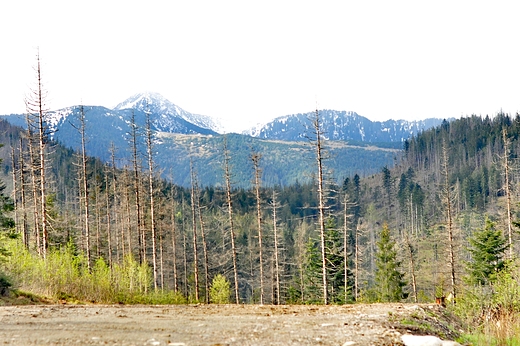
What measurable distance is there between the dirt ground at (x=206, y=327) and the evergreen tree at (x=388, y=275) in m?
38.7

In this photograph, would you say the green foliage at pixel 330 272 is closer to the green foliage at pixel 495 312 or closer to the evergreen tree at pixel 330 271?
the evergreen tree at pixel 330 271

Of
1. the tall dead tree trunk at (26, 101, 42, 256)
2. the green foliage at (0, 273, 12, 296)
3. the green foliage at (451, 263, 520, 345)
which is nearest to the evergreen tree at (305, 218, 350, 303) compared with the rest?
the tall dead tree trunk at (26, 101, 42, 256)

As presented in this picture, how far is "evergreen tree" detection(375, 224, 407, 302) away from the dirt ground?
38.7 m

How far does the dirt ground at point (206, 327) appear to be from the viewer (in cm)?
858

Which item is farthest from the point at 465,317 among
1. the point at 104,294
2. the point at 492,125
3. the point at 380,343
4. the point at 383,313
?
the point at 492,125

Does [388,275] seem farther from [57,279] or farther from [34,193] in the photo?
[57,279]

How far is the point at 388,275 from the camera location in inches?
2004

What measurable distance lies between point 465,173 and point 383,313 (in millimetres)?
164310

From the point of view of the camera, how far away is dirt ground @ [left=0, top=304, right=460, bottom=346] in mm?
8580

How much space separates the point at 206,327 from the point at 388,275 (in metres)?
44.9

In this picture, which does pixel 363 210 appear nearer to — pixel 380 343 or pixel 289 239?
pixel 289 239

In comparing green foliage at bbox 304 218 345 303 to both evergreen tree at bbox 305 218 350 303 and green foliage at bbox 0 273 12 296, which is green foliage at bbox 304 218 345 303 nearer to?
evergreen tree at bbox 305 218 350 303

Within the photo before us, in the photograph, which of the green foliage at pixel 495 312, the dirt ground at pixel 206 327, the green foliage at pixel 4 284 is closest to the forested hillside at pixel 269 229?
the green foliage at pixel 4 284

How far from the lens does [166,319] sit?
37.2 ft
